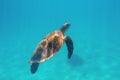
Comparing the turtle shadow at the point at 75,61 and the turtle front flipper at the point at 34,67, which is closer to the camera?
the turtle front flipper at the point at 34,67

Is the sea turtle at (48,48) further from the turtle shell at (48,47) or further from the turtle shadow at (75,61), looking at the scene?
the turtle shadow at (75,61)

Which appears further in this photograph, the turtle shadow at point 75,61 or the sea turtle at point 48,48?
the turtle shadow at point 75,61

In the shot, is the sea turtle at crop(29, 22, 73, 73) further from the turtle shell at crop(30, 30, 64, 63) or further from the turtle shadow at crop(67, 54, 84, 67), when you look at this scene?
the turtle shadow at crop(67, 54, 84, 67)

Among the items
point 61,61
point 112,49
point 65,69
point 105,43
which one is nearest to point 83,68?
point 65,69

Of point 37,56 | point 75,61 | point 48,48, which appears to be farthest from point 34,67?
point 75,61

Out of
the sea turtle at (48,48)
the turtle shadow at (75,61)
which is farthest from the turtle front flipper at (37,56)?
the turtle shadow at (75,61)

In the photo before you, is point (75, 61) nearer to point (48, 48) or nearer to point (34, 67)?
point (48, 48)

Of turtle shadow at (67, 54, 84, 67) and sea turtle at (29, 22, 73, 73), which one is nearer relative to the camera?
sea turtle at (29, 22, 73, 73)

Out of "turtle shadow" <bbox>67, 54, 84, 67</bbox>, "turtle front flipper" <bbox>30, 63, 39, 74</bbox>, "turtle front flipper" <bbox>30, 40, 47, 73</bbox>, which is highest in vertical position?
"turtle shadow" <bbox>67, 54, 84, 67</bbox>

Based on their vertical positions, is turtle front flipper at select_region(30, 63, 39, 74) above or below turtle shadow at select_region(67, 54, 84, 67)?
below

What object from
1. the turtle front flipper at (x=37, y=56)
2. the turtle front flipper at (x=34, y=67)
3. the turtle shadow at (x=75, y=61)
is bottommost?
the turtle front flipper at (x=34, y=67)

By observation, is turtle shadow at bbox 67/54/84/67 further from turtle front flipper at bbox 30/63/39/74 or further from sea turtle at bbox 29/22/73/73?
turtle front flipper at bbox 30/63/39/74

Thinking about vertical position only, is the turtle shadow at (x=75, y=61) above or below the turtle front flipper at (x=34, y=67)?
above

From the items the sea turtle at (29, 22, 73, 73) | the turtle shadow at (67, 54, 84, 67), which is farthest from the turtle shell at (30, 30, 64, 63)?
the turtle shadow at (67, 54, 84, 67)
